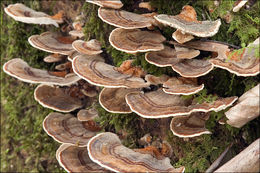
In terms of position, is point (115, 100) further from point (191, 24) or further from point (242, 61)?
point (242, 61)

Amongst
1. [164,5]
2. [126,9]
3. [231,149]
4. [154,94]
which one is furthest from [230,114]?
[126,9]

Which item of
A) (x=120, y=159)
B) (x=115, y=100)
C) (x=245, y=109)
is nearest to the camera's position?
(x=245, y=109)

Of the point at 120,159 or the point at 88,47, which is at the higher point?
the point at 88,47

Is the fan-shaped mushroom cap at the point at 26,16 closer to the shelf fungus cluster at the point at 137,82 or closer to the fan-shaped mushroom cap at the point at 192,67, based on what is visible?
the shelf fungus cluster at the point at 137,82

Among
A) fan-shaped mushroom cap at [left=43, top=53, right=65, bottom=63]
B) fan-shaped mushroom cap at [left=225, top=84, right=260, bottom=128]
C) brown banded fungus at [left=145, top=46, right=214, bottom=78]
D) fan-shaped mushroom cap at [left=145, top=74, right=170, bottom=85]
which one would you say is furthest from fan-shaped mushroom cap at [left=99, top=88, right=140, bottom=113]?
fan-shaped mushroom cap at [left=43, top=53, right=65, bottom=63]

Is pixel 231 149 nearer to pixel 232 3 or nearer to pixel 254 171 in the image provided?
pixel 254 171

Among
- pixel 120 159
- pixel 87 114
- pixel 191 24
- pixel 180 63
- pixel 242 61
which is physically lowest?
pixel 87 114

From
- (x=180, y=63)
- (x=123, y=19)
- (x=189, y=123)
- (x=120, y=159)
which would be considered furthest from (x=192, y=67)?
(x=120, y=159)

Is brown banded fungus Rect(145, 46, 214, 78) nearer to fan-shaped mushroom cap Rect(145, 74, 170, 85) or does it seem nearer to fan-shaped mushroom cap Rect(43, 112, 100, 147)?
fan-shaped mushroom cap Rect(145, 74, 170, 85)
